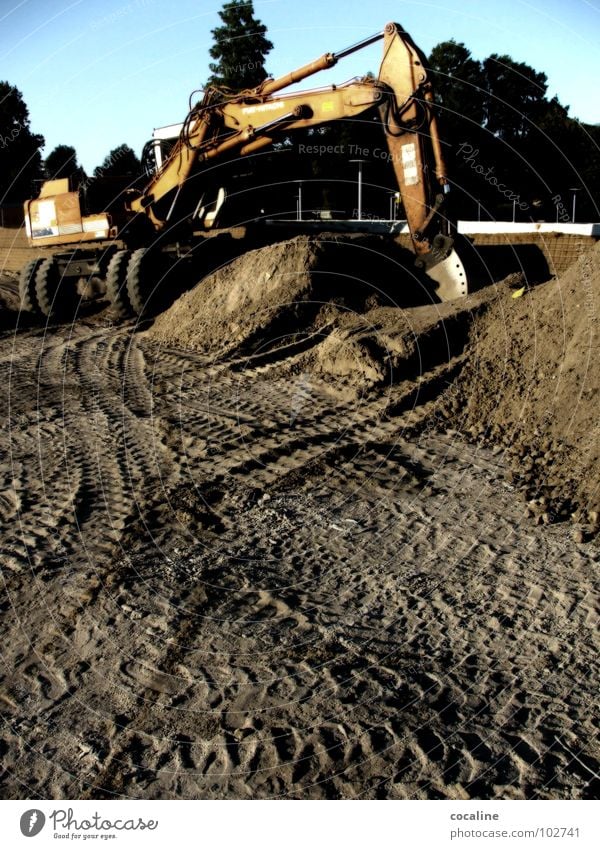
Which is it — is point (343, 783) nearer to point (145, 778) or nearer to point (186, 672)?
point (145, 778)

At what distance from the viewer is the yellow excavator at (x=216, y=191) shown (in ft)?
39.2

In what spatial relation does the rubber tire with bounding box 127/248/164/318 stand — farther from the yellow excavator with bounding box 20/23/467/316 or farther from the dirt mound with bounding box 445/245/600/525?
the dirt mound with bounding box 445/245/600/525

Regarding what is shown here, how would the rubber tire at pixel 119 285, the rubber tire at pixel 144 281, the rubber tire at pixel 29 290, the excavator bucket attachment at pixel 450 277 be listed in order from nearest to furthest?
the excavator bucket attachment at pixel 450 277 < the rubber tire at pixel 144 281 < the rubber tire at pixel 119 285 < the rubber tire at pixel 29 290

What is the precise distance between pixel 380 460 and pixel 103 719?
13.4 ft

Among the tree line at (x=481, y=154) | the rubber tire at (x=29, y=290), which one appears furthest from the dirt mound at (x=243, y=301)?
the tree line at (x=481, y=154)

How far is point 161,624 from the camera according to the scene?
5.04 meters

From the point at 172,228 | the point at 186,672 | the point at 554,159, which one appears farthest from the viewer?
the point at 554,159

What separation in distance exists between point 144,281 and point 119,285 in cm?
49

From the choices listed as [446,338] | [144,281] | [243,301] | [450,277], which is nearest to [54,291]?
[144,281]

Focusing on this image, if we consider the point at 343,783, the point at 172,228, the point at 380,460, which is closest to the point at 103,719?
the point at 343,783

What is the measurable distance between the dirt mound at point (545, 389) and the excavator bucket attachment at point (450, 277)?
1.26 meters

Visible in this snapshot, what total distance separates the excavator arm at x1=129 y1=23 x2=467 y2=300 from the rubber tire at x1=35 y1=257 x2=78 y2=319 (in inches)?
175

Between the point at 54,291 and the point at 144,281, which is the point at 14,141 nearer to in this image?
the point at 54,291

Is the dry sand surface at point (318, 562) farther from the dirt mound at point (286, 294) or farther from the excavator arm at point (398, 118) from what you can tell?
the excavator arm at point (398, 118)
